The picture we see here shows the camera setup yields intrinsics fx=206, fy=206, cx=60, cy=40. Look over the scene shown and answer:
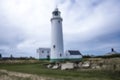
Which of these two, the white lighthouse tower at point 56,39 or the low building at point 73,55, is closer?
the white lighthouse tower at point 56,39

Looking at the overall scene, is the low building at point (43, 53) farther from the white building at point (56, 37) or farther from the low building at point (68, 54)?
the white building at point (56, 37)

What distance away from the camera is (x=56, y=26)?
3909 centimetres

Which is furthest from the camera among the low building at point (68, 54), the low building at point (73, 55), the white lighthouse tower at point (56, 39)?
the low building at point (73, 55)

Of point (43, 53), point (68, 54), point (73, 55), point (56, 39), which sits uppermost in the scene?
point (56, 39)

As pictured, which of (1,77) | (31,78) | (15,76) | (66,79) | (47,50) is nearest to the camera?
(66,79)

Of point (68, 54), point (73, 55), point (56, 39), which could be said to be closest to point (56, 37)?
point (56, 39)

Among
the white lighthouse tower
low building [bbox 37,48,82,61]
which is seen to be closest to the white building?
the white lighthouse tower

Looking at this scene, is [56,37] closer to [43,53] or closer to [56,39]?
[56,39]

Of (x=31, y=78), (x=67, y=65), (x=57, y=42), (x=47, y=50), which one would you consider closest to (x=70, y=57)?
(x=57, y=42)

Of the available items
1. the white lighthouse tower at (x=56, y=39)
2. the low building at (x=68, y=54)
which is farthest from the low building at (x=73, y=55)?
the white lighthouse tower at (x=56, y=39)

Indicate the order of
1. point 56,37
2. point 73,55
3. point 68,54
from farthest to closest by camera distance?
point 73,55, point 68,54, point 56,37

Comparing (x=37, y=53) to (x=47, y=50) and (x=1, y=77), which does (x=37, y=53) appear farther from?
(x=1, y=77)

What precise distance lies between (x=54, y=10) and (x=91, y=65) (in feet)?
63.2

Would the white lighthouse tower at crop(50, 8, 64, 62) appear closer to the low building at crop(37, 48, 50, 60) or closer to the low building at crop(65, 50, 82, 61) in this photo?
the low building at crop(65, 50, 82, 61)
